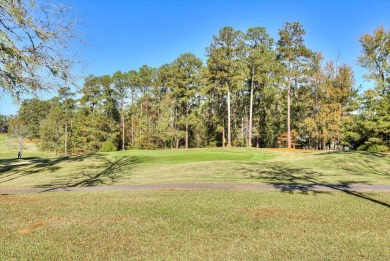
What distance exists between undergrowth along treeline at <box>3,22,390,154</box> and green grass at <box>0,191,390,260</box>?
94.4 feet

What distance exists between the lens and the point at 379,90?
38.6 meters

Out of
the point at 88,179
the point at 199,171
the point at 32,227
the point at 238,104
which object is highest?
the point at 238,104

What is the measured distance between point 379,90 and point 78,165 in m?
37.5

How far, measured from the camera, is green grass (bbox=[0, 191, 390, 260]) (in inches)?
174

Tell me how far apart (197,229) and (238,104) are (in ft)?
175

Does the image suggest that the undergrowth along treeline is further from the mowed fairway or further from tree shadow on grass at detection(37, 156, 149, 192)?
the mowed fairway

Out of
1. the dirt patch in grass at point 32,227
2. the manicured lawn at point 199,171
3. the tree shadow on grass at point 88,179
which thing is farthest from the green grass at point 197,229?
the manicured lawn at point 199,171

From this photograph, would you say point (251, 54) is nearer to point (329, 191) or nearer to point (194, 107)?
point (194, 107)

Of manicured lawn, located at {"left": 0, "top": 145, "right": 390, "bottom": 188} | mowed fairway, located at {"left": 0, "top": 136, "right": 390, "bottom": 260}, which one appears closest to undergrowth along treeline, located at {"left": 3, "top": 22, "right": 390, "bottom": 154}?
manicured lawn, located at {"left": 0, "top": 145, "right": 390, "bottom": 188}

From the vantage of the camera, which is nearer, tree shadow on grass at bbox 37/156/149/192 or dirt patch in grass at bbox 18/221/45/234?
dirt patch in grass at bbox 18/221/45/234

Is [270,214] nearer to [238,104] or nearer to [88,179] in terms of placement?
[88,179]

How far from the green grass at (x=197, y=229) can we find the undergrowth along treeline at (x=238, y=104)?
28.8 meters

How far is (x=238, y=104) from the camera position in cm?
5781

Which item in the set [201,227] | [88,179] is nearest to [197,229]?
[201,227]
